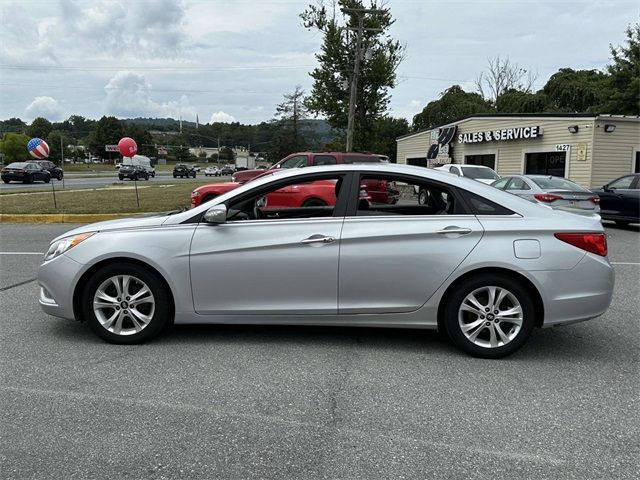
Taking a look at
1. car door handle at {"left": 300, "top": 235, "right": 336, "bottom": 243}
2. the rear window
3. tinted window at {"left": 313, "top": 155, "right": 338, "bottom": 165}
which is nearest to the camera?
car door handle at {"left": 300, "top": 235, "right": 336, "bottom": 243}

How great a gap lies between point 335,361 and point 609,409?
190 cm

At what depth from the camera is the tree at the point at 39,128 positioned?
105 metres

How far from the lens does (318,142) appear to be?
77.9 metres

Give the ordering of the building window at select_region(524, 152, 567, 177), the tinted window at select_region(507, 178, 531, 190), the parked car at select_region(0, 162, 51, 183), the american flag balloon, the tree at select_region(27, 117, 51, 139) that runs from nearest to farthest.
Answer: the tinted window at select_region(507, 178, 531, 190), the american flag balloon, the building window at select_region(524, 152, 567, 177), the parked car at select_region(0, 162, 51, 183), the tree at select_region(27, 117, 51, 139)

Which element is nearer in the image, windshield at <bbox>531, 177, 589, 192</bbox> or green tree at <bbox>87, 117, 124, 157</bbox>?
windshield at <bbox>531, 177, 589, 192</bbox>

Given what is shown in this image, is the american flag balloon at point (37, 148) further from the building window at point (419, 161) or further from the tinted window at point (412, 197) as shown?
the building window at point (419, 161)

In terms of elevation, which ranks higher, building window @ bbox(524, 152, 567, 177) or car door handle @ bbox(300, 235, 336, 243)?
building window @ bbox(524, 152, 567, 177)

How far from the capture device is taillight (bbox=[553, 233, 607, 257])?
13.6ft

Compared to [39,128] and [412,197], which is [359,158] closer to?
[412,197]

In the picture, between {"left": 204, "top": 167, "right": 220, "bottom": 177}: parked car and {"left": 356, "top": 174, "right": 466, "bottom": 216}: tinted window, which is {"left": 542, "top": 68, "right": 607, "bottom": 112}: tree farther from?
{"left": 204, "top": 167, "right": 220, "bottom": 177}: parked car

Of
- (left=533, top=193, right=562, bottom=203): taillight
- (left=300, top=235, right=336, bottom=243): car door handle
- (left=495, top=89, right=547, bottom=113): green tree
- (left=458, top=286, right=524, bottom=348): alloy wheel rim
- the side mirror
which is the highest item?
(left=495, top=89, right=547, bottom=113): green tree

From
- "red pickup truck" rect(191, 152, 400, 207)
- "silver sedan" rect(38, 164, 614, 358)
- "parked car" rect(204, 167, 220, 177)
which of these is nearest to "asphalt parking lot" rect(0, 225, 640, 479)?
"silver sedan" rect(38, 164, 614, 358)

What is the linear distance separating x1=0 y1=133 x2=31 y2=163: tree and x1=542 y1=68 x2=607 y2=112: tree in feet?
208

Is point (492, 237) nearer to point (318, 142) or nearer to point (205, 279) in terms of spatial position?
point (205, 279)
